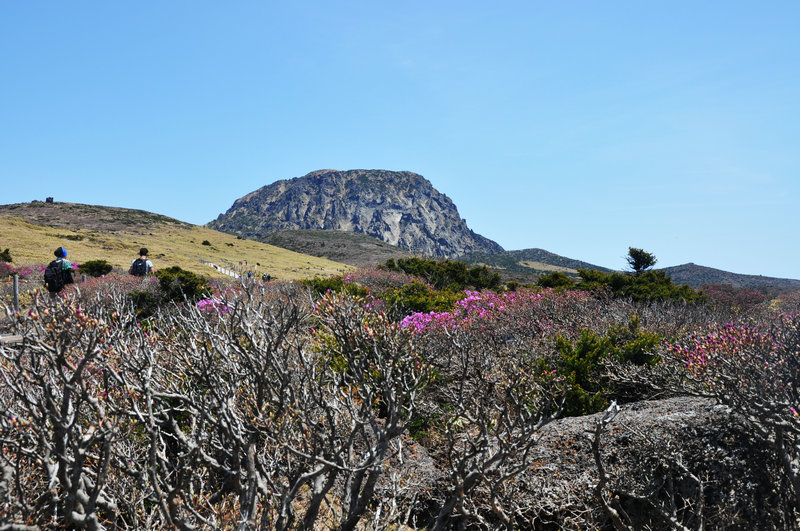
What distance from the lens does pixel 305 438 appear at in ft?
11.1

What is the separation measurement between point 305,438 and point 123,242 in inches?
2023

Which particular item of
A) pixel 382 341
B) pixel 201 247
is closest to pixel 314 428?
pixel 382 341

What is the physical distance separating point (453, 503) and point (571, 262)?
155 meters

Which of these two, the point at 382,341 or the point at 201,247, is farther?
the point at 201,247

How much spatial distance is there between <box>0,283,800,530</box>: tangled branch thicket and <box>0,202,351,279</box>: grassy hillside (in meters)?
12.0

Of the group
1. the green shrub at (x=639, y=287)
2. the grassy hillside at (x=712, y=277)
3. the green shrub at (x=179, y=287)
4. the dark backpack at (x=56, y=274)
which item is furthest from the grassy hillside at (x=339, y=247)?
the dark backpack at (x=56, y=274)

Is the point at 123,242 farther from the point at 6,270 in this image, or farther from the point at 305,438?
the point at 305,438

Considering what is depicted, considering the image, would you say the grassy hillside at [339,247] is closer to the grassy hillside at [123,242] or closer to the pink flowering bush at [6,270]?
the grassy hillside at [123,242]

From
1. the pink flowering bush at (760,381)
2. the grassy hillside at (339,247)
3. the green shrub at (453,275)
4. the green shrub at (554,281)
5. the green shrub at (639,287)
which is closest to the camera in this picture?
the pink flowering bush at (760,381)

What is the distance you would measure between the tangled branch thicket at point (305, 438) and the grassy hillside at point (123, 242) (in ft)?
39.4

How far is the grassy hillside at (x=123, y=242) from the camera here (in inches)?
1433

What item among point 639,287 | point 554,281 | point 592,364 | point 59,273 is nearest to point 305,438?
point 592,364

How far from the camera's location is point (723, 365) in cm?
434

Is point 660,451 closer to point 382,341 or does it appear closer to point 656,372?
point 656,372
